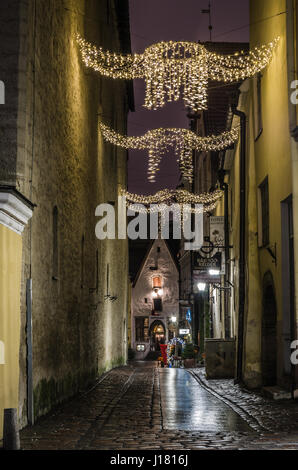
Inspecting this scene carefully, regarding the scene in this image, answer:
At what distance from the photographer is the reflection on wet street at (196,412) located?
34.6 ft

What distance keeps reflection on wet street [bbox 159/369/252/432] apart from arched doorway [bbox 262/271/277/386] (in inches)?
64.1

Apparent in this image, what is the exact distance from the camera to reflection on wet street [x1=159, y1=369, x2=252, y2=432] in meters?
10.5

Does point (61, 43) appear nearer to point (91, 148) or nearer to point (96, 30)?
point (91, 148)

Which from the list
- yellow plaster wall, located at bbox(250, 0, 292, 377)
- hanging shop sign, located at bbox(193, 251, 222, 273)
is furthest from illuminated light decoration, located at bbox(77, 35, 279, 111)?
hanging shop sign, located at bbox(193, 251, 222, 273)

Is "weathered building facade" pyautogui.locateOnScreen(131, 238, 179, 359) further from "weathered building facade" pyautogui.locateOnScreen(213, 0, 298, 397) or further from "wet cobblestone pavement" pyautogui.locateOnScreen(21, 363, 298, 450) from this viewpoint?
"wet cobblestone pavement" pyautogui.locateOnScreen(21, 363, 298, 450)

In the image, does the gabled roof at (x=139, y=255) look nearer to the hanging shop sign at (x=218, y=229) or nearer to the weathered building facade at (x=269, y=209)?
the hanging shop sign at (x=218, y=229)

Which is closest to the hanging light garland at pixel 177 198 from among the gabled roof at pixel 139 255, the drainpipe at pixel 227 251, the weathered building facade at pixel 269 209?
the drainpipe at pixel 227 251

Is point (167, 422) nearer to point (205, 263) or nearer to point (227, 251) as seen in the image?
point (205, 263)

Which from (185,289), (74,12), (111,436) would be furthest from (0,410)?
(185,289)

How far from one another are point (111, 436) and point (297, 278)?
527 centimetres

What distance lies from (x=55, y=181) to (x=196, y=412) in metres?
5.28

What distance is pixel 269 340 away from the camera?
699 inches

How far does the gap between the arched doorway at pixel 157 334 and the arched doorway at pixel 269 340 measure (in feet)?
138

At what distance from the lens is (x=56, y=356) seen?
14117 millimetres
